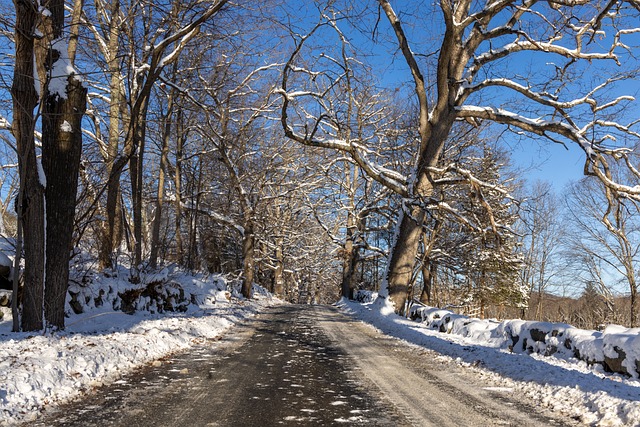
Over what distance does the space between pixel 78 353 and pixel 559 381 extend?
18.7 feet

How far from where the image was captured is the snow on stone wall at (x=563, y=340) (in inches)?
240

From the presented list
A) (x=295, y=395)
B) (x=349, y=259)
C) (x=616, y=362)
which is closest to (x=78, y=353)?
(x=295, y=395)

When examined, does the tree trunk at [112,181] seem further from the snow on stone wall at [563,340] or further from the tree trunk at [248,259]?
the snow on stone wall at [563,340]

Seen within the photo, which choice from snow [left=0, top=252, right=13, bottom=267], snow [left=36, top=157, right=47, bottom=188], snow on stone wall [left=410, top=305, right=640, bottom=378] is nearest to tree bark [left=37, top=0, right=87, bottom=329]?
snow [left=36, top=157, right=47, bottom=188]

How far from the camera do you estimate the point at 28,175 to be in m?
6.52

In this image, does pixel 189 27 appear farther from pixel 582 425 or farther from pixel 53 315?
pixel 582 425

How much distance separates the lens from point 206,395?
4711 mm

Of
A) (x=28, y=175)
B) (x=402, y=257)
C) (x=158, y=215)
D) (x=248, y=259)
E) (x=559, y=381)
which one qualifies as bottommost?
(x=559, y=381)

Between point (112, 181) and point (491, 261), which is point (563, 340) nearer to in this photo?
point (112, 181)

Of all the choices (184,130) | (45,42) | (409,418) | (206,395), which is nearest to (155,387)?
(206,395)

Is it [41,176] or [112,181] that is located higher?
[112,181]

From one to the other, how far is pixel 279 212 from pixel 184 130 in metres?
13.7

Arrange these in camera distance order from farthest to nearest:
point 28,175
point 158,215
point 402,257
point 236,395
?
point 158,215 < point 402,257 < point 28,175 < point 236,395

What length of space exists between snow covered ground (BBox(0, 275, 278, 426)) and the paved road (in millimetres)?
252
